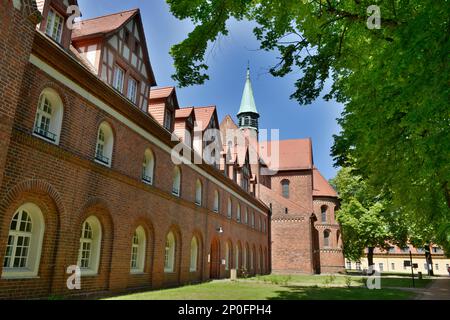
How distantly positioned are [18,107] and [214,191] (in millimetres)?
16502

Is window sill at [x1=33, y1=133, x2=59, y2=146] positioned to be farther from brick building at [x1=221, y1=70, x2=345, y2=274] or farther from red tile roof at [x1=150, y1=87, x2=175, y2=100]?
brick building at [x1=221, y1=70, x2=345, y2=274]

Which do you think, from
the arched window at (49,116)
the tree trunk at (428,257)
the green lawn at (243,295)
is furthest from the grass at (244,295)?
→ the tree trunk at (428,257)

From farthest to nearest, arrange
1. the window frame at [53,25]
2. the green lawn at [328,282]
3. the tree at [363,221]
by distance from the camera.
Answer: the tree at [363,221] → the green lawn at [328,282] → the window frame at [53,25]

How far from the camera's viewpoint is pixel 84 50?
1320cm

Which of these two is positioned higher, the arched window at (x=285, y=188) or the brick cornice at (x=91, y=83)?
the arched window at (x=285, y=188)

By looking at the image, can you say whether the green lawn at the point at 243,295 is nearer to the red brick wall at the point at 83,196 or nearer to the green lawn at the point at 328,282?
the red brick wall at the point at 83,196

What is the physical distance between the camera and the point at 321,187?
4794cm

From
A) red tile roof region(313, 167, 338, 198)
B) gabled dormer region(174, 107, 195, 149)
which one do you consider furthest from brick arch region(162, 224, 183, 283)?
red tile roof region(313, 167, 338, 198)

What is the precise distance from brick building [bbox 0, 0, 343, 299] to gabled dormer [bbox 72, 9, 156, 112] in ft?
0.15

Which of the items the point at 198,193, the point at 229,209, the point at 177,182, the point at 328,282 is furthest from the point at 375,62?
the point at 229,209

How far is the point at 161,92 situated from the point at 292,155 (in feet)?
117

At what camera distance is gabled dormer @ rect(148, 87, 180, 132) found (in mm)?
17453

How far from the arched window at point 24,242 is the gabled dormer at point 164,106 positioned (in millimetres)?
8382

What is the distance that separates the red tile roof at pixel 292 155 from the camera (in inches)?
1921
